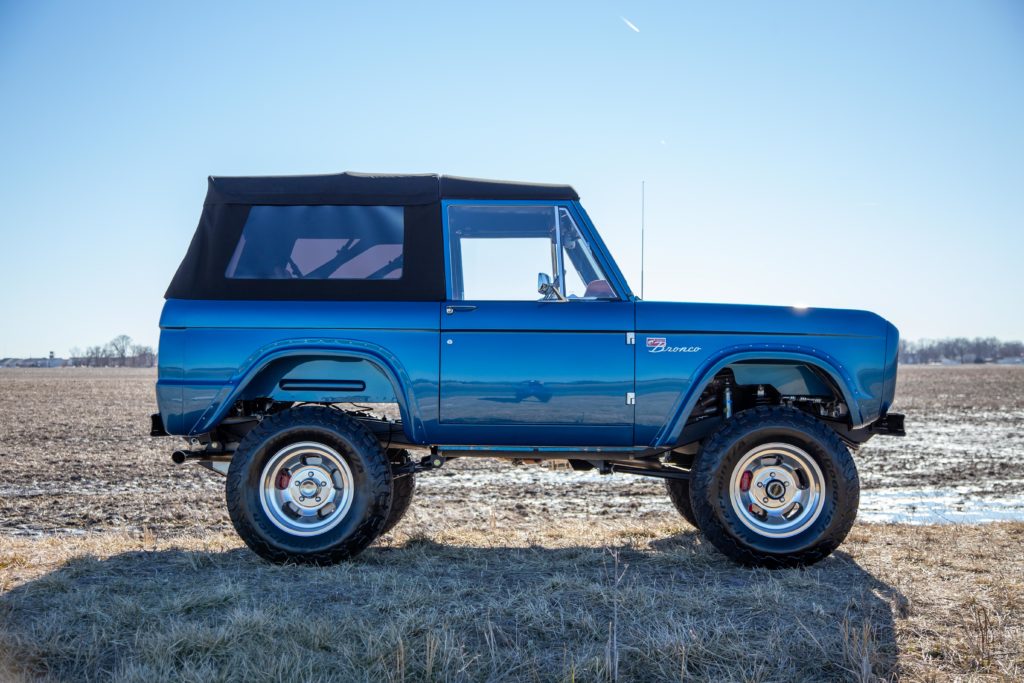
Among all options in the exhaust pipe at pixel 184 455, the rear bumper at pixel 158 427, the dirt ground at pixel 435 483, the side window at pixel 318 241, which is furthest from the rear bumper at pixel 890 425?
the rear bumper at pixel 158 427

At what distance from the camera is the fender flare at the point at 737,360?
4977mm

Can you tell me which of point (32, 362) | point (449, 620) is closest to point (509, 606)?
point (449, 620)

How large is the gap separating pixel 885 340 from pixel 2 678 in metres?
5.15

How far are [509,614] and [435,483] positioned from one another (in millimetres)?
6190

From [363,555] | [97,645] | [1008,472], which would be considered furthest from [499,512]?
[1008,472]

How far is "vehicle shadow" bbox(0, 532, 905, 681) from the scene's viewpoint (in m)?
3.34

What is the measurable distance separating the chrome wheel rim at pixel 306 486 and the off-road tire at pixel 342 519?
48 mm

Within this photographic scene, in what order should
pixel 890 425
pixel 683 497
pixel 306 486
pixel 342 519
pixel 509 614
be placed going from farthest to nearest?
1. pixel 683 497
2. pixel 890 425
3. pixel 306 486
4. pixel 342 519
5. pixel 509 614

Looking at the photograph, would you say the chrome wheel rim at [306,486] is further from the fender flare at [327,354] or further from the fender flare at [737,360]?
the fender flare at [737,360]

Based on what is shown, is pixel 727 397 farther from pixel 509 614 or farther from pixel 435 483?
pixel 435 483

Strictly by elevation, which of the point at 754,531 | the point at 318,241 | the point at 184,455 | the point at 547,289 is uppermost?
the point at 318,241

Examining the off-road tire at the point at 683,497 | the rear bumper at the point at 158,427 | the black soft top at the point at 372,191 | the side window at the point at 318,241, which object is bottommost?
the off-road tire at the point at 683,497

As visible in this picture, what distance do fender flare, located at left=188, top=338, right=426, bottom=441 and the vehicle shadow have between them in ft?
3.34

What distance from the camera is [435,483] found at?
32.9 feet
